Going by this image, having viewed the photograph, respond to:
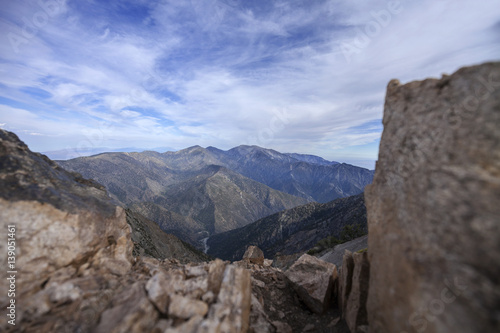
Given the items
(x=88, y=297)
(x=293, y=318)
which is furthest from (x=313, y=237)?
(x=88, y=297)

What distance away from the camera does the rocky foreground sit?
5.44 metres

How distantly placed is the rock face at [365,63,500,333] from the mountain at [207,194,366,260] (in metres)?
96.4

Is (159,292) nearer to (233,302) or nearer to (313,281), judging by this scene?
(233,302)

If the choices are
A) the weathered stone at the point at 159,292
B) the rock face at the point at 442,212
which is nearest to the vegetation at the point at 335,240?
the rock face at the point at 442,212

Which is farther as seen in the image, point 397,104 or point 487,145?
point 397,104

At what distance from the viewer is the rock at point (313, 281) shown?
13.0 m

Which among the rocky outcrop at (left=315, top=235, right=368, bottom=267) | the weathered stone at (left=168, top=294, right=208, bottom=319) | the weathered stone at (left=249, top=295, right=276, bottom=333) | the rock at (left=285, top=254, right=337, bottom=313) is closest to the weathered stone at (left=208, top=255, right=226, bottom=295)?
the weathered stone at (left=168, top=294, right=208, bottom=319)

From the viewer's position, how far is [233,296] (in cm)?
899

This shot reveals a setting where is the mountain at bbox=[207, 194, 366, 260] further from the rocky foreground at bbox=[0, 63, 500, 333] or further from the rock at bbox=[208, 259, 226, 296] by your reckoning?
the rock at bbox=[208, 259, 226, 296]

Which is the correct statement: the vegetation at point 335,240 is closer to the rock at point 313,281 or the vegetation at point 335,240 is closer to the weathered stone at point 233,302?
the rock at point 313,281

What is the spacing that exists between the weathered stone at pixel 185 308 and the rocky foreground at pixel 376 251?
1.6 inches

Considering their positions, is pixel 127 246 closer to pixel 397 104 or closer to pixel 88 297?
pixel 88 297

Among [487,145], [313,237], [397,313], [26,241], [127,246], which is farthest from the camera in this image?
[313,237]

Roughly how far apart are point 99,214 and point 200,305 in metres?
7.53
